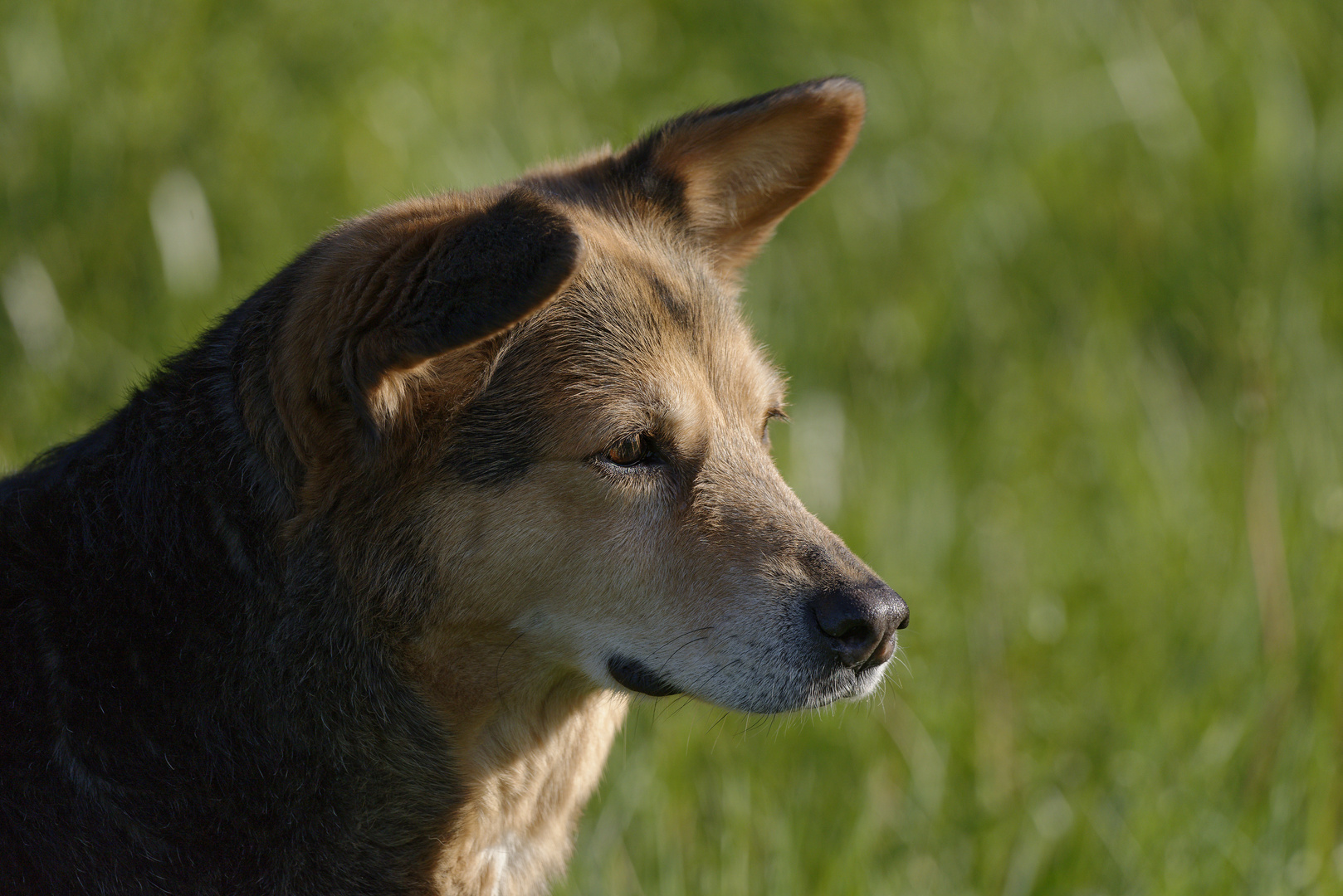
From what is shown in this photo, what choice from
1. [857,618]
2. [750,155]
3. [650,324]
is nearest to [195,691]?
[650,324]

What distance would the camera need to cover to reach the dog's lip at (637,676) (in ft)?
9.12

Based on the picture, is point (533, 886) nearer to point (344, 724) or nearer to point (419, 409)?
point (344, 724)

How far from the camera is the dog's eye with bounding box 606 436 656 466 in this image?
2.78 m

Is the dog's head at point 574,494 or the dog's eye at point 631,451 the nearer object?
the dog's head at point 574,494

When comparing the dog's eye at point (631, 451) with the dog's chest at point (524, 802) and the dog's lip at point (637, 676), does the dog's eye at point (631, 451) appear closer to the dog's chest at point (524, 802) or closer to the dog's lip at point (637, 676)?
the dog's lip at point (637, 676)

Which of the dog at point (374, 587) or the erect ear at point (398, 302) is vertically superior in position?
the erect ear at point (398, 302)

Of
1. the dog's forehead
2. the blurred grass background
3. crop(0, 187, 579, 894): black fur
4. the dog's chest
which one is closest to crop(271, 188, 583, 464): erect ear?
crop(0, 187, 579, 894): black fur

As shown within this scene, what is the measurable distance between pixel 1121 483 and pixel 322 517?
3729 mm

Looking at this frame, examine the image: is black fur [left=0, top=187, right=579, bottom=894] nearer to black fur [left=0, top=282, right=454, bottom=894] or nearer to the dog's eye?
black fur [left=0, top=282, right=454, bottom=894]

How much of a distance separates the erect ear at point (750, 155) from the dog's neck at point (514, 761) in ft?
4.41

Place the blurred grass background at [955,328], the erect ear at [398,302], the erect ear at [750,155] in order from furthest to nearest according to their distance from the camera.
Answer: the blurred grass background at [955,328]
the erect ear at [750,155]
the erect ear at [398,302]

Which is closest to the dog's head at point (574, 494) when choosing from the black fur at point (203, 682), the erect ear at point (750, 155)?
the black fur at point (203, 682)

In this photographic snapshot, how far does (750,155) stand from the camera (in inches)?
140

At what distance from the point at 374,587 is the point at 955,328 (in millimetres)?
4300
